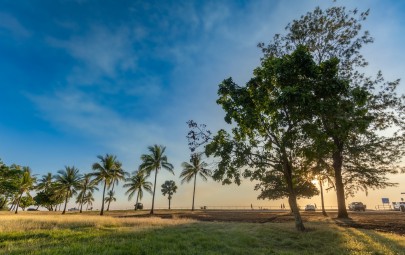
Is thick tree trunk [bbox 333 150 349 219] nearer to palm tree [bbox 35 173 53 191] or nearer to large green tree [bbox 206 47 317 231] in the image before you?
large green tree [bbox 206 47 317 231]

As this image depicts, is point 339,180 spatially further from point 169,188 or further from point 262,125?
point 169,188

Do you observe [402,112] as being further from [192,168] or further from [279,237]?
[192,168]

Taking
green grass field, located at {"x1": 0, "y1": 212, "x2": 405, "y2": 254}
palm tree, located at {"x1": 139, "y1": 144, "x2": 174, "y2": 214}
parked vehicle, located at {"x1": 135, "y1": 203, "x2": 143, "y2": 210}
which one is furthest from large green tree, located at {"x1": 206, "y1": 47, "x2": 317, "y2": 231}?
parked vehicle, located at {"x1": 135, "y1": 203, "x2": 143, "y2": 210}

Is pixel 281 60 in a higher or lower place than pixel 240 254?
higher

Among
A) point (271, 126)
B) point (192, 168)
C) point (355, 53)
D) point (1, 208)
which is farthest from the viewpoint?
point (1, 208)

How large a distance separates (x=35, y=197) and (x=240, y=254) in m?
81.3

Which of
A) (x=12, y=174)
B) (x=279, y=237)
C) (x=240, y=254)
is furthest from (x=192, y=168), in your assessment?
(x=240, y=254)

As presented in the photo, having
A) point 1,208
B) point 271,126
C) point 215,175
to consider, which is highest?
point 271,126

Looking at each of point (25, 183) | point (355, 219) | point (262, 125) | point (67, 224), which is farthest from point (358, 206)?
point (25, 183)

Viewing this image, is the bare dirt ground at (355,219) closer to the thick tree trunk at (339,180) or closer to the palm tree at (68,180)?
the thick tree trunk at (339,180)

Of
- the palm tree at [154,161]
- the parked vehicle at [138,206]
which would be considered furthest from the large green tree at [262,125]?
the parked vehicle at [138,206]

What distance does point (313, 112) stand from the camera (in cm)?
1440

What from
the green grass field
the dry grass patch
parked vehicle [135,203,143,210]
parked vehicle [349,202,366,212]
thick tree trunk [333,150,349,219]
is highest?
thick tree trunk [333,150,349,219]

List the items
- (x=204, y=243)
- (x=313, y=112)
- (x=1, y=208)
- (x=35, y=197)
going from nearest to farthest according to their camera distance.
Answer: (x=204, y=243), (x=313, y=112), (x=1, y=208), (x=35, y=197)
